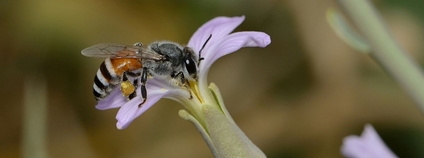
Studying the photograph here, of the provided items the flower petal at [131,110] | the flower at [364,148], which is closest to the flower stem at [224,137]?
the flower petal at [131,110]

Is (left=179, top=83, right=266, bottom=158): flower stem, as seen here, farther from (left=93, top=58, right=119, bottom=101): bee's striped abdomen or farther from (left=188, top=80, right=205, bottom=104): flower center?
(left=93, top=58, right=119, bottom=101): bee's striped abdomen

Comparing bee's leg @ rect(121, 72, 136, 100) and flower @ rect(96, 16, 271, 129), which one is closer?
flower @ rect(96, 16, 271, 129)

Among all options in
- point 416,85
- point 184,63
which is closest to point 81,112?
point 184,63

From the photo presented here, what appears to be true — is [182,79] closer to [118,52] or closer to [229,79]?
[118,52]

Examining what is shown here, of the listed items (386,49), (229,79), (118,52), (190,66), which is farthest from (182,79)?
(229,79)

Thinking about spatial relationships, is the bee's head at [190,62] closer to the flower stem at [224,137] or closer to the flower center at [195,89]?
the flower center at [195,89]

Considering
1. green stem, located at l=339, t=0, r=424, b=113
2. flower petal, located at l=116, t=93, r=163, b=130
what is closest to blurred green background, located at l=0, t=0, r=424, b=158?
flower petal, located at l=116, t=93, r=163, b=130

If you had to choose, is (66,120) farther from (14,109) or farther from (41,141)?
(41,141)
